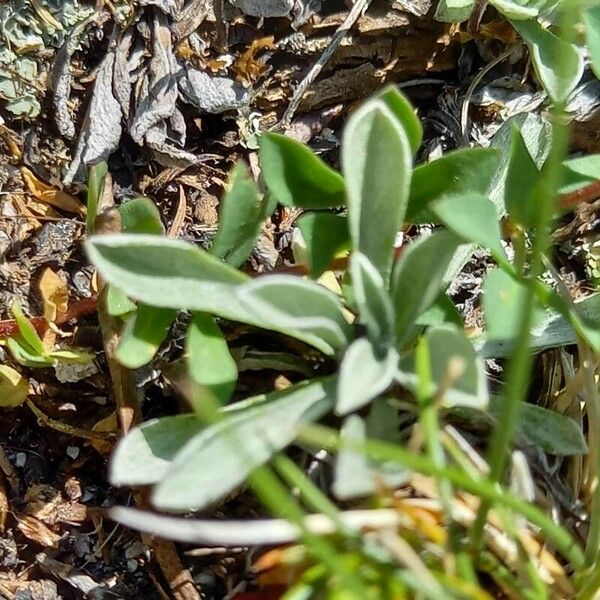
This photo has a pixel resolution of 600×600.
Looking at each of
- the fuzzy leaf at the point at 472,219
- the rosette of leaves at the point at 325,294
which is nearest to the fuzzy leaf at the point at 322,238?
the rosette of leaves at the point at 325,294

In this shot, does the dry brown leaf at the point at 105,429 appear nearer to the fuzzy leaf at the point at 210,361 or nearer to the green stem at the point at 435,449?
the fuzzy leaf at the point at 210,361

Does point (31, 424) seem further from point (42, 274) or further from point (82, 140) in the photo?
point (82, 140)

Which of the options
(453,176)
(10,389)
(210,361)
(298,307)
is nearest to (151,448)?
(210,361)

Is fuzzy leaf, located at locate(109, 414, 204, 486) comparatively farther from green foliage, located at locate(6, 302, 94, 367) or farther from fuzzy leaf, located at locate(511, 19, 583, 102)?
fuzzy leaf, located at locate(511, 19, 583, 102)

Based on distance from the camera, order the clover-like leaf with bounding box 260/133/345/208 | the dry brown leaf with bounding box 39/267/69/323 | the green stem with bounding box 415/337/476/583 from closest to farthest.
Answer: the green stem with bounding box 415/337/476/583
the clover-like leaf with bounding box 260/133/345/208
the dry brown leaf with bounding box 39/267/69/323

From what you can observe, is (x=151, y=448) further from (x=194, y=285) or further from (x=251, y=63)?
(x=251, y=63)

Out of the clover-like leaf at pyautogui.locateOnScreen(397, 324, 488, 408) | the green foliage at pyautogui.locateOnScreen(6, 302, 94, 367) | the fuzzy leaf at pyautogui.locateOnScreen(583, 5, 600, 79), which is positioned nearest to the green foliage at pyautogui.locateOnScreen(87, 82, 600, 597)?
the clover-like leaf at pyautogui.locateOnScreen(397, 324, 488, 408)

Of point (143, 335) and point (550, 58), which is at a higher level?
point (550, 58)
